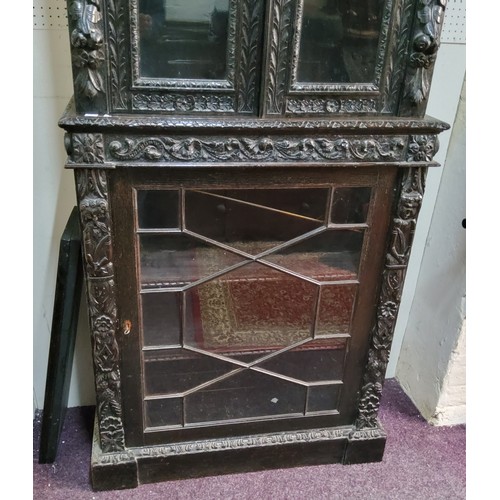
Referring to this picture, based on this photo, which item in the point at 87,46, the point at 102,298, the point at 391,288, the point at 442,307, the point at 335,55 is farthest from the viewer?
the point at 442,307

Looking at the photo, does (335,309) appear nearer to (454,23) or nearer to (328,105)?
(328,105)

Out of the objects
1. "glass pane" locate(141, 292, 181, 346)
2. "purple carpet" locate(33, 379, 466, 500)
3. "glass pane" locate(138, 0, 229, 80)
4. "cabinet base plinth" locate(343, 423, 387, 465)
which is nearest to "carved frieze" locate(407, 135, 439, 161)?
"glass pane" locate(138, 0, 229, 80)

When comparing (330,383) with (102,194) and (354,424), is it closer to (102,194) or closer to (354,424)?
(354,424)

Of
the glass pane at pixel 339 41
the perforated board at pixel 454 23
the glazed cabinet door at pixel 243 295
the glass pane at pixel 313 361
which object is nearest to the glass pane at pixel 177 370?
the glazed cabinet door at pixel 243 295

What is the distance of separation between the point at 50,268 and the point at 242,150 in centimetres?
73

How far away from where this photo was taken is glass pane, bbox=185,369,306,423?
141cm

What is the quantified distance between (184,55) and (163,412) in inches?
35.8

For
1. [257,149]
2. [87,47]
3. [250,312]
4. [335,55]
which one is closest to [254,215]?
[257,149]

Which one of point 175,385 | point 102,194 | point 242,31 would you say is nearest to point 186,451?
point 175,385

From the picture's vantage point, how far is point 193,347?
4.37 ft

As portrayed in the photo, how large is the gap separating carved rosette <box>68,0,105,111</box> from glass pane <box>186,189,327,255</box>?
0.97 ft

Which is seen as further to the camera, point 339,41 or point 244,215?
point 244,215

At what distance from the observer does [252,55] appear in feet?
3.40

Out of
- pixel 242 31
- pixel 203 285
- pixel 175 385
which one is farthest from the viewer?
pixel 175 385
